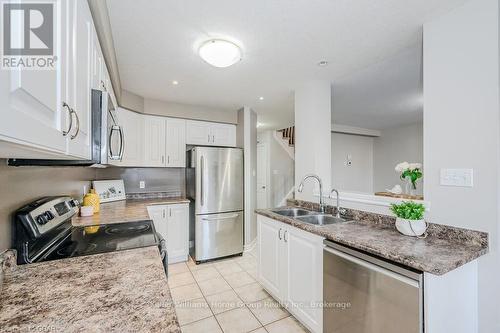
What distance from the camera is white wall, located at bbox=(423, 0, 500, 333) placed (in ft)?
4.04

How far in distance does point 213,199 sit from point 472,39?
294cm

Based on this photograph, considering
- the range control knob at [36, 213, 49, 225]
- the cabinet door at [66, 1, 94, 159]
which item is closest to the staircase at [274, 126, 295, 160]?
the cabinet door at [66, 1, 94, 159]

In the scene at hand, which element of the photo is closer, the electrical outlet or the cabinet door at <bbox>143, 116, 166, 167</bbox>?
the cabinet door at <bbox>143, 116, 166, 167</bbox>

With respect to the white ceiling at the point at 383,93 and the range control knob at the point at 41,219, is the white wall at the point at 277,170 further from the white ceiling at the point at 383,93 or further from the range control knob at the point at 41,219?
the range control knob at the point at 41,219

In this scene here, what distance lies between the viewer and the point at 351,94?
3061 mm

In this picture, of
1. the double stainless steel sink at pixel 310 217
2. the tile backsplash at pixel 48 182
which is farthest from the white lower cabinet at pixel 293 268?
the tile backsplash at pixel 48 182

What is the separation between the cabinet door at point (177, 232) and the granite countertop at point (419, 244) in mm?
2064

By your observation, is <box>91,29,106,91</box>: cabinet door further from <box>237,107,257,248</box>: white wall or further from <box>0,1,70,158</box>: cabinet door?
<box>237,107,257,248</box>: white wall

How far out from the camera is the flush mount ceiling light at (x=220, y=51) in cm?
175

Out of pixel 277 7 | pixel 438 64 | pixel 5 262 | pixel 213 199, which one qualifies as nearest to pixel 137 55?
pixel 277 7

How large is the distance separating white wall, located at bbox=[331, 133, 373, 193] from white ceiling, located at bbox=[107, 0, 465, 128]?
2.36 meters

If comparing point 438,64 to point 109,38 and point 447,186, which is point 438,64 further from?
point 109,38

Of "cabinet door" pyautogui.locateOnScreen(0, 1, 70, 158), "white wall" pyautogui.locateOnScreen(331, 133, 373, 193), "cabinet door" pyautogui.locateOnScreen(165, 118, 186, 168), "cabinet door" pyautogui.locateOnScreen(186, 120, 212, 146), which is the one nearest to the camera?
"cabinet door" pyautogui.locateOnScreen(0, 1, 70, 158)

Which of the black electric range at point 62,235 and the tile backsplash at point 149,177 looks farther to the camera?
the tile backsplash at point 149,177
